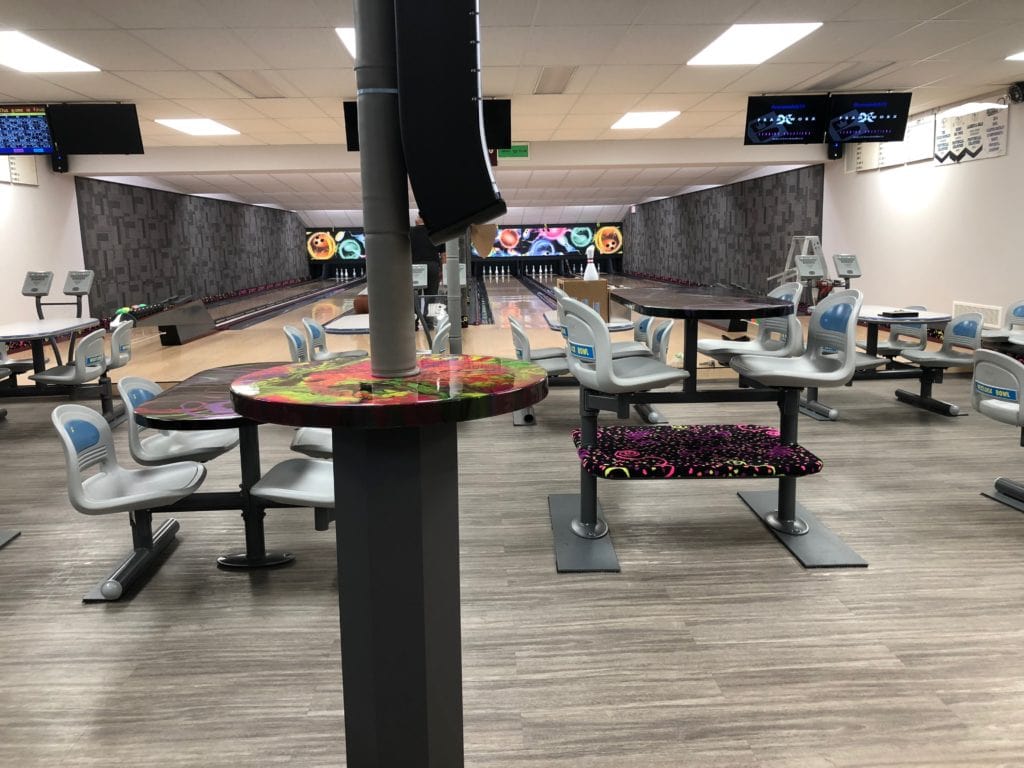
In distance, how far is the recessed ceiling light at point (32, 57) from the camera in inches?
183

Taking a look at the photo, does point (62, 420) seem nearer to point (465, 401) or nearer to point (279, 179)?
point (465, 401)

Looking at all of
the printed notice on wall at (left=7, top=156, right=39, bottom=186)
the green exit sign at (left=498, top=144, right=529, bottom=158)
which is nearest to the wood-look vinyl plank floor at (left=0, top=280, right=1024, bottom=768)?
the printed notice on wall at (left=7, top=156, right=39, bottom=186)

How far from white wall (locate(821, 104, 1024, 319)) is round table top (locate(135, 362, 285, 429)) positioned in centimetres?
664

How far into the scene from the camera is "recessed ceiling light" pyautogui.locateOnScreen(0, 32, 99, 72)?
15.3 feet

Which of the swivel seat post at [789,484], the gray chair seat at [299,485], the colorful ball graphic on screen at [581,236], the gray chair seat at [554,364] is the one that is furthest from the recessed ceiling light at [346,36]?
the colorful ball graphic on screen at [581,236]

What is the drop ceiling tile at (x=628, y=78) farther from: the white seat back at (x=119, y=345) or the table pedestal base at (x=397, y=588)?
the table pedestal base at (x=397, y=588)

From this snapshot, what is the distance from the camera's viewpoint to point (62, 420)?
2537 mm

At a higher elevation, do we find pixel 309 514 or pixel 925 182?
pixel 925 182

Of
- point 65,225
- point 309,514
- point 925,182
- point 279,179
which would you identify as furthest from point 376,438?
point 279,179

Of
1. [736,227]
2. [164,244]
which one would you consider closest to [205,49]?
[164,244]

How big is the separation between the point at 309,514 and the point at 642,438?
1.54 meters

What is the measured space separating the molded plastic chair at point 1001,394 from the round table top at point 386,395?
258 centimetres

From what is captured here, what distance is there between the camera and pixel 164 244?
11.9 metres

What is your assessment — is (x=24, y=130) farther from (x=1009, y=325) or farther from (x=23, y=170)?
(x=1009, y=325)
